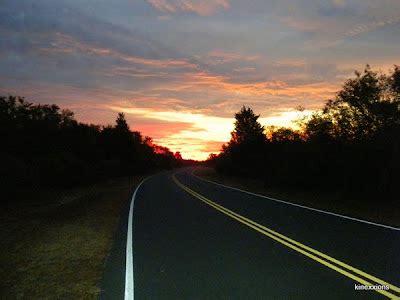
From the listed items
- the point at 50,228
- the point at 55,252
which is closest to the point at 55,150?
the point at 50,228

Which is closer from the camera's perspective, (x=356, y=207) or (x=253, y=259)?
(x=253, y=259)

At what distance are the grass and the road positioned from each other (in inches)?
18.3

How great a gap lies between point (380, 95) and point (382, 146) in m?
3.23

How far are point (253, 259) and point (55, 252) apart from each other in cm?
516

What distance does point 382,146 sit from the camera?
18.3m

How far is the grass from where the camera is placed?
7402 mm

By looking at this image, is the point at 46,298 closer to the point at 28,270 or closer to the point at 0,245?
the point at 28,270

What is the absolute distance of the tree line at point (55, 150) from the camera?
3016cm

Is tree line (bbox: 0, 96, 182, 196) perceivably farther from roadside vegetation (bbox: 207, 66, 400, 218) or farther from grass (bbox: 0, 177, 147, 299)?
roadside vegetation (bbox: 207, 66, 400, 218)

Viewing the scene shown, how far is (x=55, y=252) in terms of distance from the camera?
1031 centimetres

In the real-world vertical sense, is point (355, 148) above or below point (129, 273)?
above

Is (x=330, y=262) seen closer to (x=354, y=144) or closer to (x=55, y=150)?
(x=354, y=144)

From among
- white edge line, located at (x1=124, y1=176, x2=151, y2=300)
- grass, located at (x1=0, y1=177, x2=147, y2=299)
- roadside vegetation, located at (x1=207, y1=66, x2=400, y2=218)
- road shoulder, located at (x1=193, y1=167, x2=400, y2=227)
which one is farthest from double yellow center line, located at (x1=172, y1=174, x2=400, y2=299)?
roadside vegetation, located at (x1=207, y1=66, x2=400, y2=218)

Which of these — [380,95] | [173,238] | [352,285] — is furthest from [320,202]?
[352,285]
